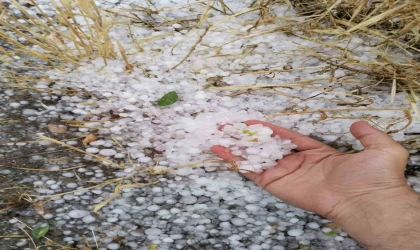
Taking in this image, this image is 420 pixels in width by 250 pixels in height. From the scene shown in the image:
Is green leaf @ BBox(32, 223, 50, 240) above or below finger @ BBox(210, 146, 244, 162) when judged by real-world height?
below

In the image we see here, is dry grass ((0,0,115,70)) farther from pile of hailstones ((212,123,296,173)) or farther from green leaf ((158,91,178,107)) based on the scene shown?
pile of hailstones ((212,123,296,173))

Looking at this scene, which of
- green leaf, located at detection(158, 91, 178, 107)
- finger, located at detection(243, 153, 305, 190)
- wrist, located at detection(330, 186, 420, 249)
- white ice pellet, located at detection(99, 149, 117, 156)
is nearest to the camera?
wrist, located at detection(330, 186, 420, 249)

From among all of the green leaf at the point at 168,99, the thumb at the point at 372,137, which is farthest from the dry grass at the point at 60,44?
the thumb at the point at 372,137

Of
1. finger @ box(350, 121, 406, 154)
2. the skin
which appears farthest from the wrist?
finger @ box(350, 121, 406, 154)

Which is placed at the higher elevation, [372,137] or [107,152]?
[372,137]

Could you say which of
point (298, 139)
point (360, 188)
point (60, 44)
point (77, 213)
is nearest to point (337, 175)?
point (360, 188)

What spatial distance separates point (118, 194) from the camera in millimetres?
1440

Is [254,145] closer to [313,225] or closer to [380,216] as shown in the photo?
[313,225]

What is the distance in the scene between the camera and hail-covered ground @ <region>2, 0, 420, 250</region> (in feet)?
4.44

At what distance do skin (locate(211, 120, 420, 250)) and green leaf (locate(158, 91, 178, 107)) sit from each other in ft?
1.37

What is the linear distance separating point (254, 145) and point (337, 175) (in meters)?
0.25

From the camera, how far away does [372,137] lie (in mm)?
1389

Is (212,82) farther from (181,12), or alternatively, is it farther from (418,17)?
(418,17)

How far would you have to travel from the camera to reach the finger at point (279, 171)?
145 centimetres
